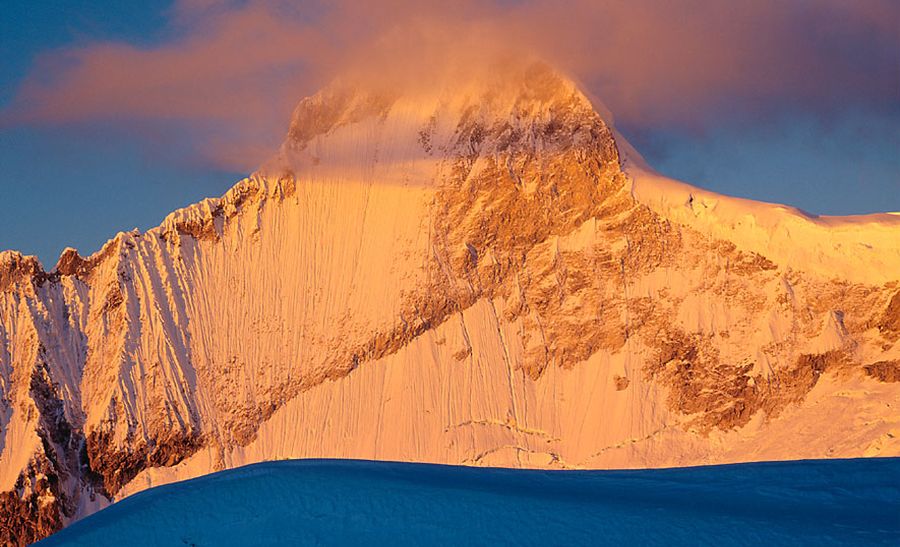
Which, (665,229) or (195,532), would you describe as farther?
(665,229)

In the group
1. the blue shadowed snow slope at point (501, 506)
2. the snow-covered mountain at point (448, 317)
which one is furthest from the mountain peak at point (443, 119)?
the blue shadowed snow slope at point (501, 506)

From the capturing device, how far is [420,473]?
2161cm

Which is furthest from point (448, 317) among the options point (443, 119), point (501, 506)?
point (501, 506)

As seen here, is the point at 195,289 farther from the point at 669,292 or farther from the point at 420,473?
the point at 420,473

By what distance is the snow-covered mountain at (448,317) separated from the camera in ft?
465

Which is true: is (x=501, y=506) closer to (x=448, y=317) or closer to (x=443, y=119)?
(x=448, y=317)

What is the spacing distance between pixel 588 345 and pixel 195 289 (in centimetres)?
5426

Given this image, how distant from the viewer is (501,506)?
20422 mm

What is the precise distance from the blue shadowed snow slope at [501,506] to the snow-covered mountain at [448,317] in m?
109

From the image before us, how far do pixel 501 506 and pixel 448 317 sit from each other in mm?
140219

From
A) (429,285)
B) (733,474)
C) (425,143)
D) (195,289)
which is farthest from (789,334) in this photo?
(733,474)

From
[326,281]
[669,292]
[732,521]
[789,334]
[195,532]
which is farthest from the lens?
[326,281]

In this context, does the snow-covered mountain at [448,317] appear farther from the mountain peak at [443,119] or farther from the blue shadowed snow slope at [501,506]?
the blue shadowed snow slope at [501,506]

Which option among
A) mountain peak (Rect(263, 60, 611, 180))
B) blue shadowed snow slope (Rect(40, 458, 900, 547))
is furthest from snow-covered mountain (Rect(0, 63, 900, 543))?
blue shadowed snow slope (Rect(40, 458, 900, 547))
